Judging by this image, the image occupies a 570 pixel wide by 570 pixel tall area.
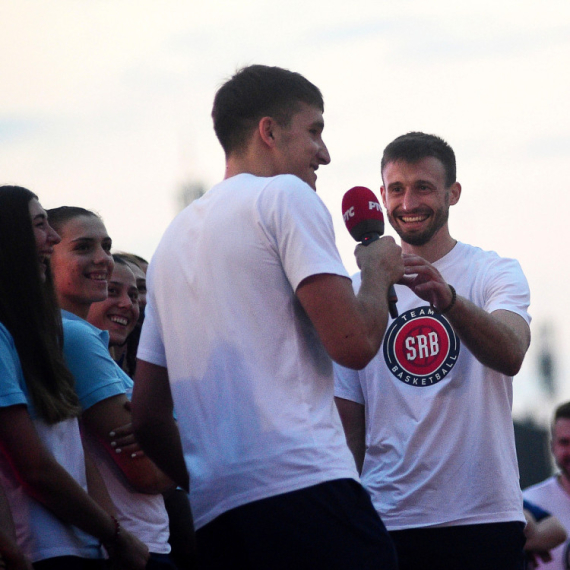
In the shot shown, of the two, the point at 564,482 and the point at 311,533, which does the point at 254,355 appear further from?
the point at 564,482

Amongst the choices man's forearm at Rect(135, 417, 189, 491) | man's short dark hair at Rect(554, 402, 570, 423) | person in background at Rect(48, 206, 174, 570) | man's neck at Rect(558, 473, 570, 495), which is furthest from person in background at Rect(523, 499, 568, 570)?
man's forearm at Rect(135, 417, 189, 491)

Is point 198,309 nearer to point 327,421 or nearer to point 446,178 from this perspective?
point 327,421

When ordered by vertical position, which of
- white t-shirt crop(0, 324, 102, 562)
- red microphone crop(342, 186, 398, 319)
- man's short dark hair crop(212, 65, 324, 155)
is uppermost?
man's short dark hair crop(212, 65, 324, 155)

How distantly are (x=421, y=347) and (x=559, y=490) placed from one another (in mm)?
1644

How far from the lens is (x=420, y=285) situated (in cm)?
359

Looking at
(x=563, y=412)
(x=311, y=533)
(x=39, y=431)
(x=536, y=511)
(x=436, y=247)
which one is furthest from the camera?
(x=563, y=412)

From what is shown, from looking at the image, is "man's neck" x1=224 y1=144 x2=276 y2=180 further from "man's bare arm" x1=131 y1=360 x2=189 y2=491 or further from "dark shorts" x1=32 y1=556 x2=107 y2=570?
"dark shorts" x1=32 y1=556 x2=107 y2=570

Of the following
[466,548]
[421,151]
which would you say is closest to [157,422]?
[466,548]

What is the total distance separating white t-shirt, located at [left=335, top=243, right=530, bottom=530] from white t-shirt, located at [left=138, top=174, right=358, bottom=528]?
55.4 inches

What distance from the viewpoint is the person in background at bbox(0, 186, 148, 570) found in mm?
3014

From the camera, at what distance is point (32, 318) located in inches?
127

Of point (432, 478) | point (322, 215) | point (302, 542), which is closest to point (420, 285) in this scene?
point (432, 478)

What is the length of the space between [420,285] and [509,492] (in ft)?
3.10

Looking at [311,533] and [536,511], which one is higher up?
[311,533]
